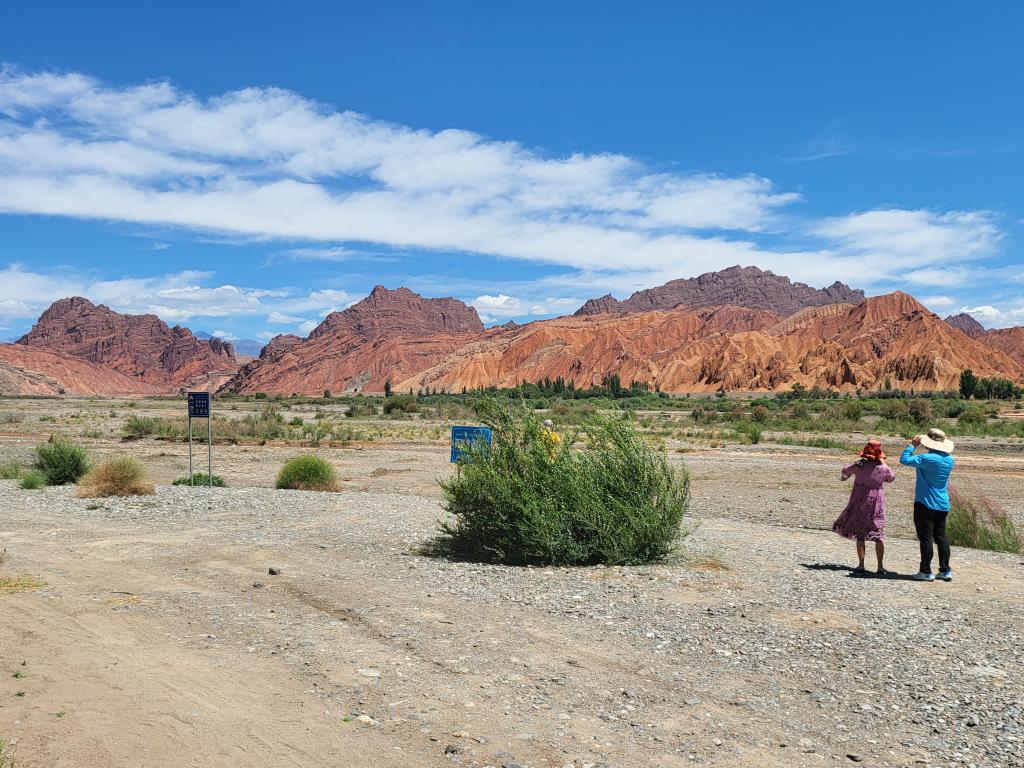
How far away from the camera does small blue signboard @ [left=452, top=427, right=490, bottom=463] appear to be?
501 inches

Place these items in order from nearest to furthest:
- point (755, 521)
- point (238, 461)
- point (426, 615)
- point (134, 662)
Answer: point (134, 662) → point (426, 615) → point (755, 521) → point (238, 461)

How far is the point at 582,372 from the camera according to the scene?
16062cm

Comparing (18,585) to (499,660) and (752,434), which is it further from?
(752,434)

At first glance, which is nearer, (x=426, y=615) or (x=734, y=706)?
(x=734, y=706)

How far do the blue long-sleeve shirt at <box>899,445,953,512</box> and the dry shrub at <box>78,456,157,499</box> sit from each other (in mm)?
15804

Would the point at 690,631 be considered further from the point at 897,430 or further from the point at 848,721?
the point at 897,430

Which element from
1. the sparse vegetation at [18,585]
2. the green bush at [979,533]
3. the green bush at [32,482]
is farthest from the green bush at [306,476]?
the green bush at [979,533]

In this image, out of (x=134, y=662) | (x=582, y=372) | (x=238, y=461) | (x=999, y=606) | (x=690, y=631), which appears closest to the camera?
(x=134, y=662)

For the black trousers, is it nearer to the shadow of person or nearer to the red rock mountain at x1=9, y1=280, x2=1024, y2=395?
the shadow of person

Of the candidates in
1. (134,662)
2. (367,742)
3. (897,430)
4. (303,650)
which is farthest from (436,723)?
(897,430)

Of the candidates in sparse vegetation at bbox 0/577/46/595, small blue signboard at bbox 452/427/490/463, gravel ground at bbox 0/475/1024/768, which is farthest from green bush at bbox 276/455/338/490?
sparse vegetation at bbox 0/577/46/595

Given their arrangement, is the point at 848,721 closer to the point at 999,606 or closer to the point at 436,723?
the point at 436,723

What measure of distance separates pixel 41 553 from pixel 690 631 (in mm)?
9093

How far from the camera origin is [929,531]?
10.6 meters
